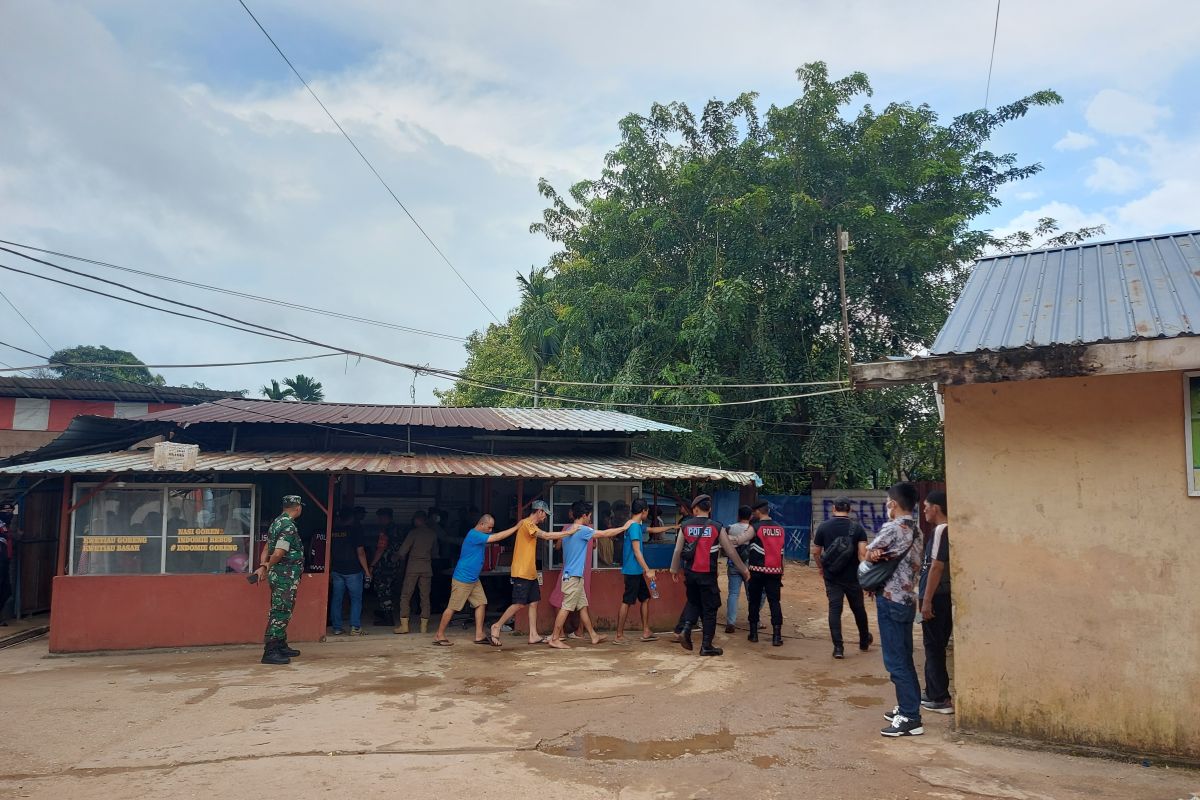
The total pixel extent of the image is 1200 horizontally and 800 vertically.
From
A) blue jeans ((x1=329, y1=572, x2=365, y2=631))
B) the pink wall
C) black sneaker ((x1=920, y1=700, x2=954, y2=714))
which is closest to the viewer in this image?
black sneaker ((x1=920, y1=700, x2=954, y2=714))

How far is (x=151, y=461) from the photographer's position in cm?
898

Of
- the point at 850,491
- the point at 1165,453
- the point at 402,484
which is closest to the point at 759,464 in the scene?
the point at 850,491

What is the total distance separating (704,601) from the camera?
27.7 ft

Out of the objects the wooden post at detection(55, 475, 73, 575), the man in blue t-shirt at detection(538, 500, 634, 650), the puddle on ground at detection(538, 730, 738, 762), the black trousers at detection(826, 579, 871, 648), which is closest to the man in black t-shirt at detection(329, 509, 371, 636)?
the man in blue t-shirt at detection(538, 500, 634, 650)

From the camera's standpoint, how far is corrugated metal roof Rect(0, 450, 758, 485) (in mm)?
8727

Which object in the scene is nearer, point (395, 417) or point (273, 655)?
point (273, 655)

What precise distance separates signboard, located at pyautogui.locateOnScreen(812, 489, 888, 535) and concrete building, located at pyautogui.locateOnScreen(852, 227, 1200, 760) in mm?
12886

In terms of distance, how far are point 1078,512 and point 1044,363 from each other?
1011mm

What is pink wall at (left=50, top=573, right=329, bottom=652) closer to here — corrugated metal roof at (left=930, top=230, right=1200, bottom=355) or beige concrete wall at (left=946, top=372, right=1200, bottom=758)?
beige concrete wall at (left=946, top=372, right=1200, bottom=758)

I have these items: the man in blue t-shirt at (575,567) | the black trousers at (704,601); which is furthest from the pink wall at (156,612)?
the black trousers at (704,601)

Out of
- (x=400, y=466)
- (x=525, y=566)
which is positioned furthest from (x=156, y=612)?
(x=525, y=566)

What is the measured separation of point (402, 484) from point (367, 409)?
1.65 m

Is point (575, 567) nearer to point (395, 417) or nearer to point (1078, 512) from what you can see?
point (395, 417)

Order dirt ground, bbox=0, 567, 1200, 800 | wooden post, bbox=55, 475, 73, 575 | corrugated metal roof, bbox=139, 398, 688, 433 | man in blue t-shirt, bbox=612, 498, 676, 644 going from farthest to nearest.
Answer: corrugated metal roof, bbox=139, 398, 688, 433 → man in blue t-shirt, bbox=612, 498, 676, 644 → wooden post, bbox=55, 475, 73, 575 → dirt ground, bbox=0, 567, 1200, 800
